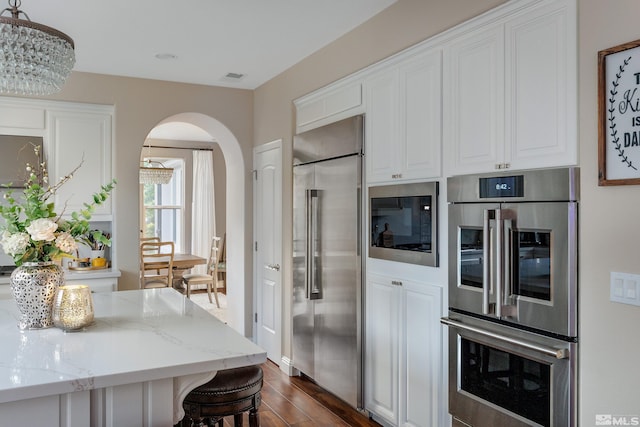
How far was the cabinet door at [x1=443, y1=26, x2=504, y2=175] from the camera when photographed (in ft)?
7.56

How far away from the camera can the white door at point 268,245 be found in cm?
456

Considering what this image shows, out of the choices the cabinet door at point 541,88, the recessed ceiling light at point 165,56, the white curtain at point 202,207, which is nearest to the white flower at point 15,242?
the cabinet door at point 541,88

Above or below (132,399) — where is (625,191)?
above

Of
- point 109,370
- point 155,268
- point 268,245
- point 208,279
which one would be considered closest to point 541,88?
point 109,370

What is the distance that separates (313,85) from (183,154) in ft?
17.2

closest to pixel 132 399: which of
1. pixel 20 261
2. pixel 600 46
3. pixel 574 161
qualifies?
pixel 20 261

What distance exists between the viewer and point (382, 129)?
3.12m

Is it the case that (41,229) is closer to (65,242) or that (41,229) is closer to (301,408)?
(65,242)

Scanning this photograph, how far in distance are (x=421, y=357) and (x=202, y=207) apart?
257 inches

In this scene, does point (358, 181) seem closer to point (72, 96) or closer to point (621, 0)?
point (621, 0)

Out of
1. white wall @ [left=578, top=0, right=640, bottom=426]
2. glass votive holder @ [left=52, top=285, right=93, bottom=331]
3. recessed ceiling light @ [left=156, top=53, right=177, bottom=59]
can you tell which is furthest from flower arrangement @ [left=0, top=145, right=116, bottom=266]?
recessed ceiling light @ [left=156, top=53, right=177, bottom=59]

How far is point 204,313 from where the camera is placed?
2.44 m

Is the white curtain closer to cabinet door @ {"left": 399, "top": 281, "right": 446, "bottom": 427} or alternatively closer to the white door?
the white door

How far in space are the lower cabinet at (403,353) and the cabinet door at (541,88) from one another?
0.92 meters
